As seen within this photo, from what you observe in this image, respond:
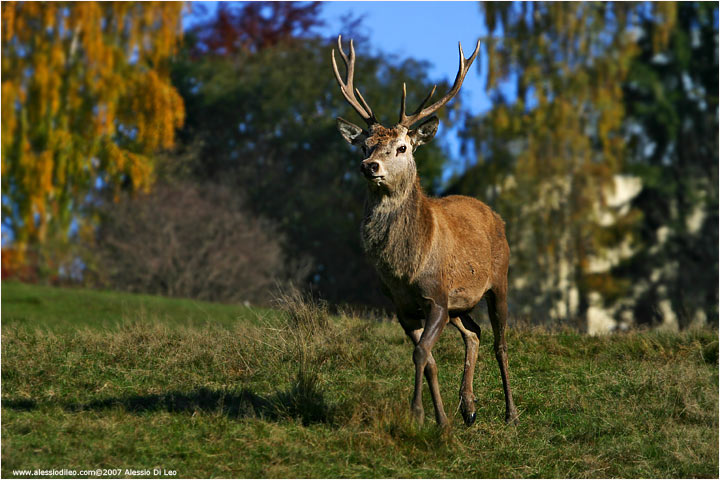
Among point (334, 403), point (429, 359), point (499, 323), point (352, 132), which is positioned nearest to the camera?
point (429, 359)

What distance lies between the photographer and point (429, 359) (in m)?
7.75

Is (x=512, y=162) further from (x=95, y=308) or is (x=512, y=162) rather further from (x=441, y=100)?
(x=441, y=100)

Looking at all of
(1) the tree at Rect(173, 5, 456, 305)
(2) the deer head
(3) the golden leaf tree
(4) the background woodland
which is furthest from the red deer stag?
(1) the tree at Rect(173, 5, 456, 305)

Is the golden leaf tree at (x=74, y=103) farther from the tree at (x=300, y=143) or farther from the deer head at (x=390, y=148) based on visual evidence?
the deer head at (x=390, y=148)

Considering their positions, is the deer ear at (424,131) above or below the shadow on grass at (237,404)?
above

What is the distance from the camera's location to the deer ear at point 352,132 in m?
8.29

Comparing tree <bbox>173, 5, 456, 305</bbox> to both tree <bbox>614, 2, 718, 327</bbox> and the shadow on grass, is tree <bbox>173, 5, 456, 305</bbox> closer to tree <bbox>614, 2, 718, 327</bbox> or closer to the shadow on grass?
tree <bbox>614, 2, 718, 327</bbox>

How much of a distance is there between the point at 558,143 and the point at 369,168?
20.4 metres

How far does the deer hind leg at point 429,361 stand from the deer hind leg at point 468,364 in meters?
0.56

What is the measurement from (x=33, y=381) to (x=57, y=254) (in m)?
20.5

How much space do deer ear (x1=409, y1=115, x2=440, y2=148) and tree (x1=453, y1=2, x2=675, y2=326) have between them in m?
19.2

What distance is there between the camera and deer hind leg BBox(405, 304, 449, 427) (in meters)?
7.57

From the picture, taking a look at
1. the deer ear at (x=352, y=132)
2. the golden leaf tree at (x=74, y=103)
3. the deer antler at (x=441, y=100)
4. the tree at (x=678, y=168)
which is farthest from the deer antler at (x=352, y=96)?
the tree at (x=678, y=168)

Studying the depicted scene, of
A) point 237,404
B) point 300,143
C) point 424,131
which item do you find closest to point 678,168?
point 300,143
